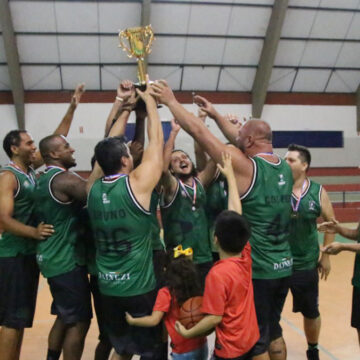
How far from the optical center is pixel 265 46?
14.9 metres

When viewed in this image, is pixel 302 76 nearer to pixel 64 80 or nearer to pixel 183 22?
pixel 183 22

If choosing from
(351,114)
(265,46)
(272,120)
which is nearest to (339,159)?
(351,114)

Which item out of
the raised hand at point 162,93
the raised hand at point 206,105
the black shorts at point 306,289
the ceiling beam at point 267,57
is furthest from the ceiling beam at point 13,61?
the black shorts at point 306,289

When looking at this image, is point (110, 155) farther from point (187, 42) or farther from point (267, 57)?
point (267, 57)

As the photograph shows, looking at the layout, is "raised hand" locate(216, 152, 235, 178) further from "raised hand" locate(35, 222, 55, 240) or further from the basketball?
"raised hand" locate(35, 222, 55, 240)

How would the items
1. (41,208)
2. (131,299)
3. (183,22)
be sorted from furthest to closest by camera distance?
(183,22) → (41,208) → (131,299)

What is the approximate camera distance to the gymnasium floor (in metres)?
4.41

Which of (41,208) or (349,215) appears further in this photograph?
(349,215)

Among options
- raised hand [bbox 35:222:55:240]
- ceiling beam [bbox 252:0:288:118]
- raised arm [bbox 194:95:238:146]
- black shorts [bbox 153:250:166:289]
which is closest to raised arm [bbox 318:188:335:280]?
raised arm [bbox 194:95:238:146]

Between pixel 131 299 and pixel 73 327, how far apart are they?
0.85 metres

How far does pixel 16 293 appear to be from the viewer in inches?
147

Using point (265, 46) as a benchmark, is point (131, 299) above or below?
below

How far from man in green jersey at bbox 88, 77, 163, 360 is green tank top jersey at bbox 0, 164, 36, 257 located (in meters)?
1.04

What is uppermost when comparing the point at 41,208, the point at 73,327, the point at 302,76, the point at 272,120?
the point at 302,76
